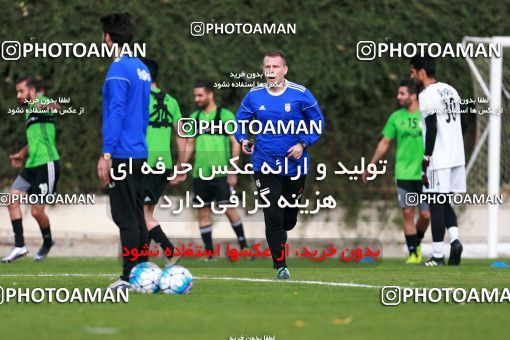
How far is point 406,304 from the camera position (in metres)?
9.31

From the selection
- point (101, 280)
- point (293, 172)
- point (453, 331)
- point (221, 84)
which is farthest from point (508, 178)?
point (453, 331)

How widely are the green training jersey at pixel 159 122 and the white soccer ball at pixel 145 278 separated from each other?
15.5ft

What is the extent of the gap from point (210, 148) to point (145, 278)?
7624mm

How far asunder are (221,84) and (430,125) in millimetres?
6050

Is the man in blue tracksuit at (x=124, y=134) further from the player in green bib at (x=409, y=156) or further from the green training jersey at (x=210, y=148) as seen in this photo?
the green training jersey at (x=210, y=148)

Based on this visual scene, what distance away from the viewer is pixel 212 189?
17672 millimetres

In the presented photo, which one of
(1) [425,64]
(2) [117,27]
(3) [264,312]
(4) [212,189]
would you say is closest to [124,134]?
(2) [117,27]

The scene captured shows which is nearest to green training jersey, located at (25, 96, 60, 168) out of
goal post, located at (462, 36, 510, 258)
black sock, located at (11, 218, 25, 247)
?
black sock, located at (11, 218, 25, 247)

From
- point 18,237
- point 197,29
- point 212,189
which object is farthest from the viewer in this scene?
point 197,29

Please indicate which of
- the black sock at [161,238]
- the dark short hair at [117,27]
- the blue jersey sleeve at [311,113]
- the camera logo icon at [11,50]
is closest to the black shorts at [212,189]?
the black sock at [161,238]

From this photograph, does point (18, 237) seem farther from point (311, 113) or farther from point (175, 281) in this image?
point (175, 281)

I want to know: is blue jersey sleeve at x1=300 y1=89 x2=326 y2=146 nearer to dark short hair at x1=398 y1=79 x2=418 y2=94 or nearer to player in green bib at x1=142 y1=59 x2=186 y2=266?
player in green bib at x1=142 y1=59 x2=186 y2=266

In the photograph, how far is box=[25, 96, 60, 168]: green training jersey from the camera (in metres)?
16.6

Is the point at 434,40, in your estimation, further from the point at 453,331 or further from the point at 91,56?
the point at 453,331
